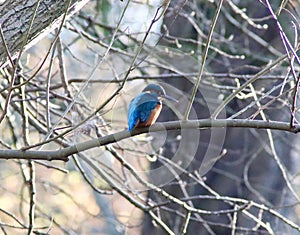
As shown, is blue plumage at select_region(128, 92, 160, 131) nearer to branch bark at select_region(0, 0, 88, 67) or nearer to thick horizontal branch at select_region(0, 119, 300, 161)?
thick horizontal branch at select_region(0, 119, 300, 161)

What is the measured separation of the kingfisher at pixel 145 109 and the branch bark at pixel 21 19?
38cm

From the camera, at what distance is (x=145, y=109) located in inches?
79.3

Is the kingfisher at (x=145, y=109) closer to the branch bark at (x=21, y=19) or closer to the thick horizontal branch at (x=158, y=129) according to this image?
the thick horizontal branch at (x=158, y=129)

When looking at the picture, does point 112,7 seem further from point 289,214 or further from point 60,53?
point 289,214

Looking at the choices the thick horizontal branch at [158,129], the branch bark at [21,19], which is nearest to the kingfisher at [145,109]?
the thick horizontal branch at [158,129]

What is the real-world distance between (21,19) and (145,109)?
1.54 feet

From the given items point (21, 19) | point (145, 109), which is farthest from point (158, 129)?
point (21, 19)

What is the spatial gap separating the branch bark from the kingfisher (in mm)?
378

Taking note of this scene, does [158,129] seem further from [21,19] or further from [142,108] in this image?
[21,19]

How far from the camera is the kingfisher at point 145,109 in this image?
199 cm

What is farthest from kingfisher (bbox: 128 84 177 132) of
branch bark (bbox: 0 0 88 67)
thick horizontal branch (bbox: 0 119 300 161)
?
branch bark (bbox: 0 0 88 67)

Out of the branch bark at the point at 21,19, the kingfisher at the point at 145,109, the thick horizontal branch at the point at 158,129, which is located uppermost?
the branch bark at the point at 21,19

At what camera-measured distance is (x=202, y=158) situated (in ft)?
15.4

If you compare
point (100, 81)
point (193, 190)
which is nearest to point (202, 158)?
point (193, 190)
